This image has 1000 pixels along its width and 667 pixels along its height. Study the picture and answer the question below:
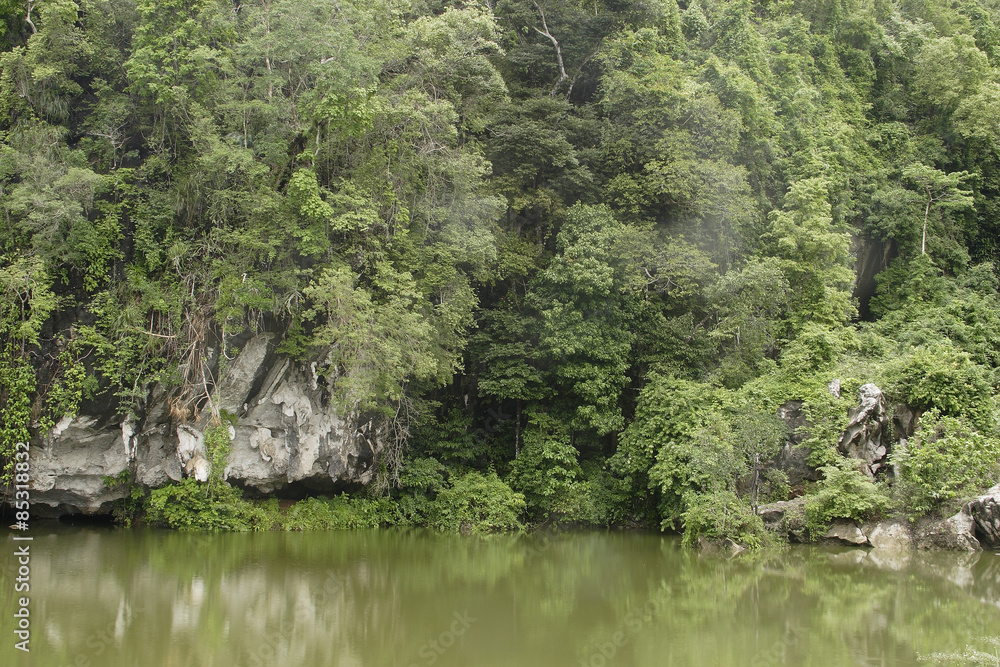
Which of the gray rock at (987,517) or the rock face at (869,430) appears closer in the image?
the gray rock at (987,517)

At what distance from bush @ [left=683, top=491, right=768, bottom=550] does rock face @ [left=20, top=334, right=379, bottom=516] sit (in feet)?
23.2

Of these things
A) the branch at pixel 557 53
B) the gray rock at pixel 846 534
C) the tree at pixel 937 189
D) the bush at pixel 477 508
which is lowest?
the bush at pixel 477 508

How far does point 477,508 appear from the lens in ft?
52.8

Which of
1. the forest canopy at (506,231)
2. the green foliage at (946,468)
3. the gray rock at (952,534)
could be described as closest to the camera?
the gray rock at (952,534)

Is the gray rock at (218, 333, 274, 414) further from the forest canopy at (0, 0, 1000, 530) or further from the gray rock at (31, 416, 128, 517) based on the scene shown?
the gray rock at (31, 416, 128, 517)

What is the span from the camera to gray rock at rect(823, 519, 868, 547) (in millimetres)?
13039

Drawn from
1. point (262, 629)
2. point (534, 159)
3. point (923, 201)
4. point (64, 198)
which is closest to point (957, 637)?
point (262, 629)

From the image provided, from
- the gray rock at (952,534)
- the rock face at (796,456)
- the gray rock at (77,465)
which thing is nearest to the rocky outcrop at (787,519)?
the rock face at (796,456)

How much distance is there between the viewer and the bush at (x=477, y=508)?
15.9 metres

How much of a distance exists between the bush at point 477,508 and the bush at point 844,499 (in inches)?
231

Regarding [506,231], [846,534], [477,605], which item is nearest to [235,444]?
[477,605]

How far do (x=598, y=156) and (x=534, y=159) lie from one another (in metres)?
1.65

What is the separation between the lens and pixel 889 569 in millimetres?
11172

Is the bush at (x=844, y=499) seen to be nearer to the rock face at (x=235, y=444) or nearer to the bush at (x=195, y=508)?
the rock face at (x=235, y=444)
